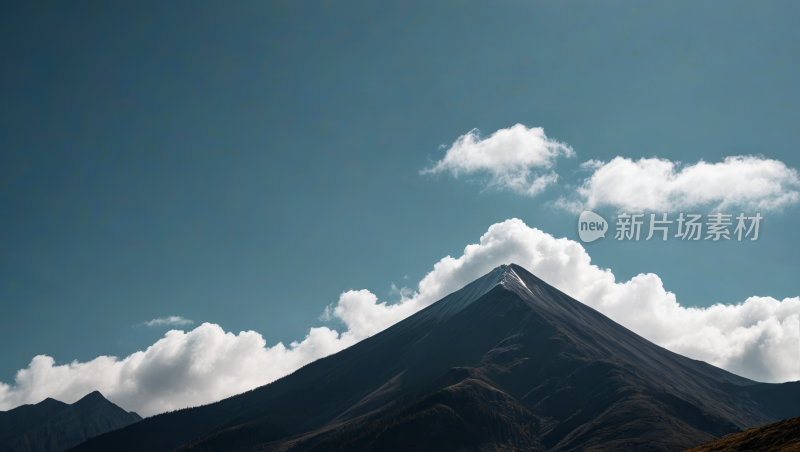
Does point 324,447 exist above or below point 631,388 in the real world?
above

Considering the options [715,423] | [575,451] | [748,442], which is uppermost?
[748,442]

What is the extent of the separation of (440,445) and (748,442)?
359ft

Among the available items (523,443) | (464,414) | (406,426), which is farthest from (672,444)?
(406,426)

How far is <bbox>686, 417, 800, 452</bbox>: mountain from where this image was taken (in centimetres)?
7410

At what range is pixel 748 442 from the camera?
8288 centimetres

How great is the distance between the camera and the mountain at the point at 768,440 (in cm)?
7410

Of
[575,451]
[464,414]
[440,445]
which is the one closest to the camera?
[575,451]

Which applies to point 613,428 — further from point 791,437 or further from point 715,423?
point 791,437

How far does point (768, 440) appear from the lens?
79.6 meters

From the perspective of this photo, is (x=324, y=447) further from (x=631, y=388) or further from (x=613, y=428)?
(x=631, y=388)

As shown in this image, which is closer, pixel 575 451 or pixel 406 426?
pixel 575 451

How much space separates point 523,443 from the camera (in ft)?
599

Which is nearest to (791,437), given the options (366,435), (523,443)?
(523,443)

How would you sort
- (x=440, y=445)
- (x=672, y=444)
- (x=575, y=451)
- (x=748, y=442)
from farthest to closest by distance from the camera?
(x=440, y=445) < (x=575, y=451) < (x=672, y=444) < (x=748, y=442)
